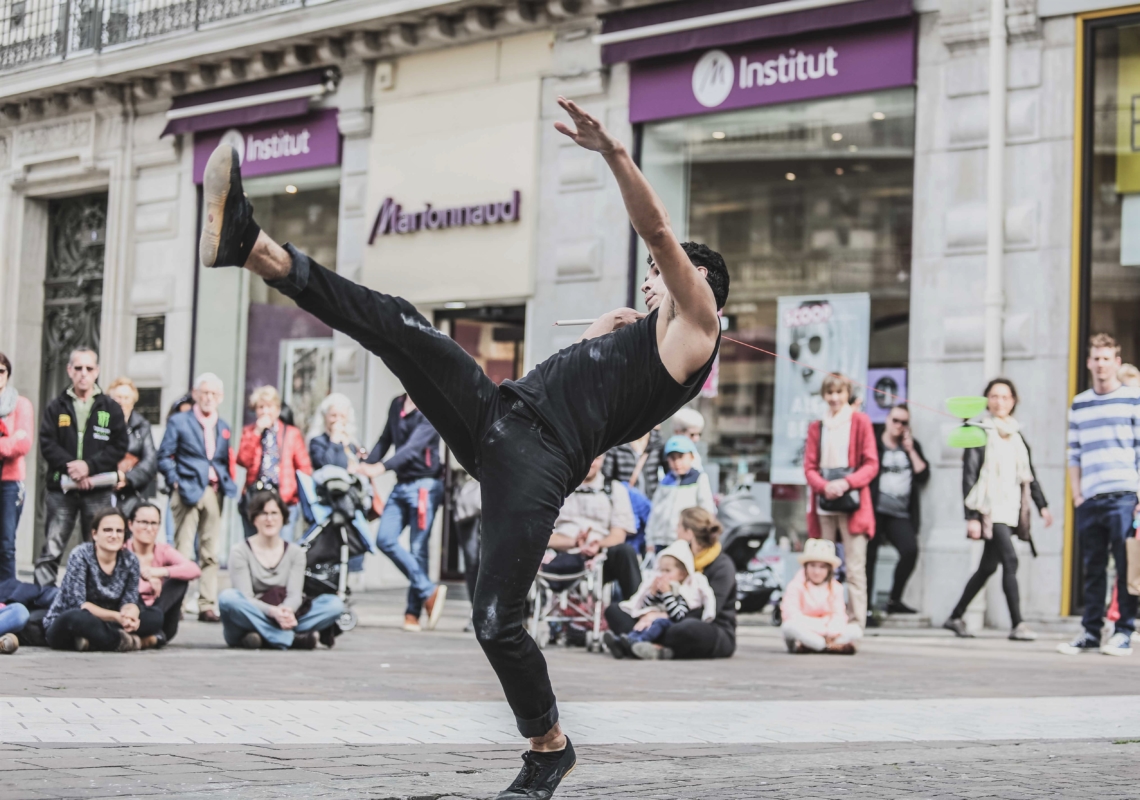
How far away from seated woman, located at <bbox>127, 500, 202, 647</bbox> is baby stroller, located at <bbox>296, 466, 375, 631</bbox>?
1389mm

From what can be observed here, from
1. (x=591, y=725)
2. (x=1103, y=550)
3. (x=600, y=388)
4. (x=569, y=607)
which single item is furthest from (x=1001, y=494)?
(x=600, y=388)

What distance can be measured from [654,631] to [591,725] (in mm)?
Result: 3943

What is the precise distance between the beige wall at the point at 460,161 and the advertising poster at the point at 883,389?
12.4 ft

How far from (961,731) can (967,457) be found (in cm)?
574

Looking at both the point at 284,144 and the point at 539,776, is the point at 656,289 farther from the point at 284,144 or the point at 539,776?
the point at 284,144

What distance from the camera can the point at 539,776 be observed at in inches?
187

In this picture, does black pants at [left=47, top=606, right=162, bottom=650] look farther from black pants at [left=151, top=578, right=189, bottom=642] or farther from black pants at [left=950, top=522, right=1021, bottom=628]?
black pants at [left=950, top=522, right=1021, bottom=628]

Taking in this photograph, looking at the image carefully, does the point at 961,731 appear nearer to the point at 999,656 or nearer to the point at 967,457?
the point at 999,656

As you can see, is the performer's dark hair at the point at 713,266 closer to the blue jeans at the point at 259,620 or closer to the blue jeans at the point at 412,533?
the blue jeans at the point at 259,620

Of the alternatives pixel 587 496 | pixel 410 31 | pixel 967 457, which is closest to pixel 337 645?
pixel 587 496

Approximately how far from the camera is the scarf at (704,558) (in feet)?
36.2

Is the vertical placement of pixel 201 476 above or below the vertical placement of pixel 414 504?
above

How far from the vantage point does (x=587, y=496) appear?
1156cm

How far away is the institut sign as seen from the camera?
55.3 feet
